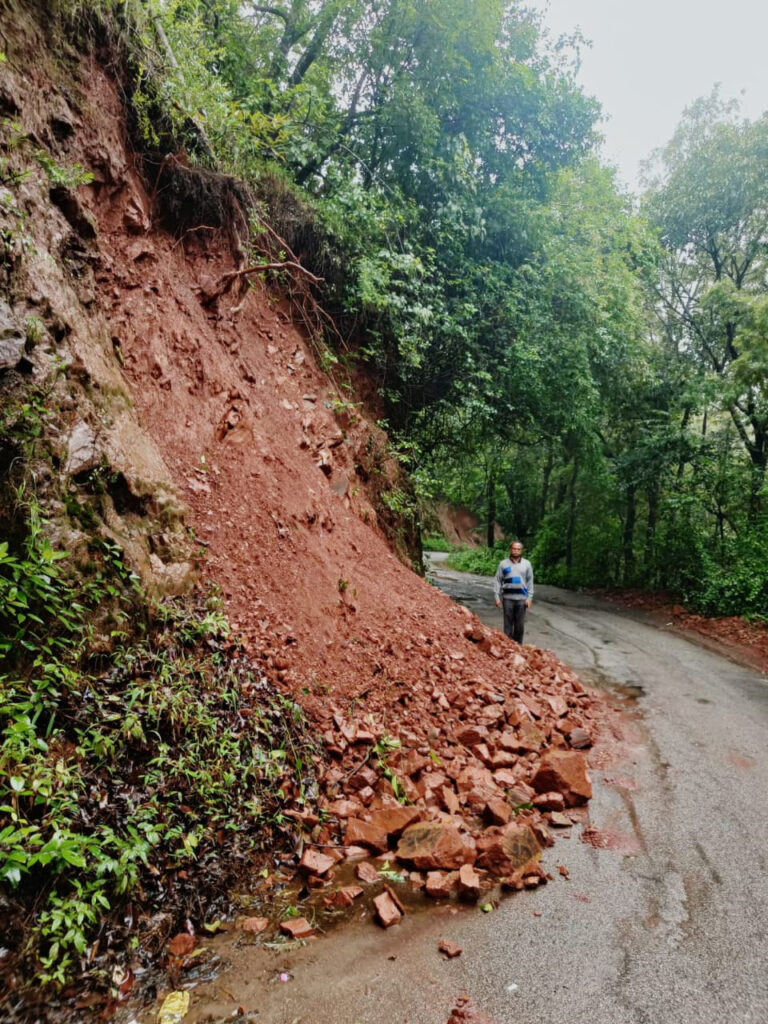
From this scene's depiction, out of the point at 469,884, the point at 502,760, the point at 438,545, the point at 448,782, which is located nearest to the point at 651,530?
the point at 502,760

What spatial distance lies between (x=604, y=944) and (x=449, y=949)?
798mm

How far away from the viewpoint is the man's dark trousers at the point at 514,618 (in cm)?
815


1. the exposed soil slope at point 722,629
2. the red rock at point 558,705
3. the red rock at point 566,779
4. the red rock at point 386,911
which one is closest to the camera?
the red rock at point 386,911

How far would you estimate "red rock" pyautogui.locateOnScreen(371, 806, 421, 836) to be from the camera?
3479 millimetres

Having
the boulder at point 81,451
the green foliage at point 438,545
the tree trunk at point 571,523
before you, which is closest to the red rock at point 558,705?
the boulder at point 81,451

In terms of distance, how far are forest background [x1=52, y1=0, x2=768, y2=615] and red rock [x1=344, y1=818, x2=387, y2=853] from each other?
19.3 ft

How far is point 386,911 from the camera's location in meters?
2.82

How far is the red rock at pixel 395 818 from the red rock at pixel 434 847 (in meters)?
0.07

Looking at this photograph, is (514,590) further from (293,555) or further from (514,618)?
(293,555)

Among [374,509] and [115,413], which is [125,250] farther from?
[374,509]

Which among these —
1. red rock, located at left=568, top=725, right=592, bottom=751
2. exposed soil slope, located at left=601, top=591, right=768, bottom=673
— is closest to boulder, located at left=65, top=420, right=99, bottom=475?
red rock, located at left=568, top=725, right=592, bottom=751

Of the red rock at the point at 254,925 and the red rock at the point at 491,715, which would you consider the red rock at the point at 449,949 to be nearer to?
the red rock at the point at 254,925

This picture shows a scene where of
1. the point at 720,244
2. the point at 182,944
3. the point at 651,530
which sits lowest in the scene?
the point at 182,944

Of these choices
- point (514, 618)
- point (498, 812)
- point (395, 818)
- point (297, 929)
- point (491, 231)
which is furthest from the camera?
point (491, 231)
